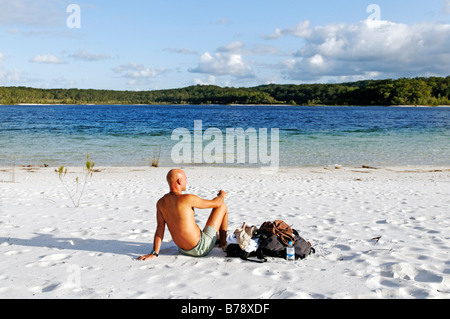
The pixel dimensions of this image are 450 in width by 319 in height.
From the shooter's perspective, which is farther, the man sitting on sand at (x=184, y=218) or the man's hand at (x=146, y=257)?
the man's hand at (x=146, y=257)

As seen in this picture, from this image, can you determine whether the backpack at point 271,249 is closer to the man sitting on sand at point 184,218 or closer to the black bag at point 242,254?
the black bag at point 242,254

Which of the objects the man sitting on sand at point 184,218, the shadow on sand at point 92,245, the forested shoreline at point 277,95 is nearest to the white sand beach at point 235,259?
the shadow on sand at point 92,245

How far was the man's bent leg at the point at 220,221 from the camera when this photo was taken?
16.0ft

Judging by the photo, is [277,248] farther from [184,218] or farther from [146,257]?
[146,257]

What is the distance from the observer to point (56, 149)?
2130cm

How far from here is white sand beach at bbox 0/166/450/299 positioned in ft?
12.3

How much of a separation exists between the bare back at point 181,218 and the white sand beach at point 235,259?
0.90 feet

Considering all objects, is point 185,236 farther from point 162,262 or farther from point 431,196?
point 431,196

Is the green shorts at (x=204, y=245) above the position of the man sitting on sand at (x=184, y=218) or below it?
below

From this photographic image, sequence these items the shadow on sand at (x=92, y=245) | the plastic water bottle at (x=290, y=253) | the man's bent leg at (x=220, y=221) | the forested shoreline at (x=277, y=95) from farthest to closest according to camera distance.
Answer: the forested shoreline at (x=277, y=95) → the shadow on sand at (x=92, y=245) → the man's bent leg at (x=220, y=221) → the plastic water bottle at (x=290, y=253)

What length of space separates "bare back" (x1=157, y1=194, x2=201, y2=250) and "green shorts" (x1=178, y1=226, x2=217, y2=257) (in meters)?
0.06

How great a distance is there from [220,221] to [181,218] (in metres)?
0.68

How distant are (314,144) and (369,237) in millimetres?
19263
